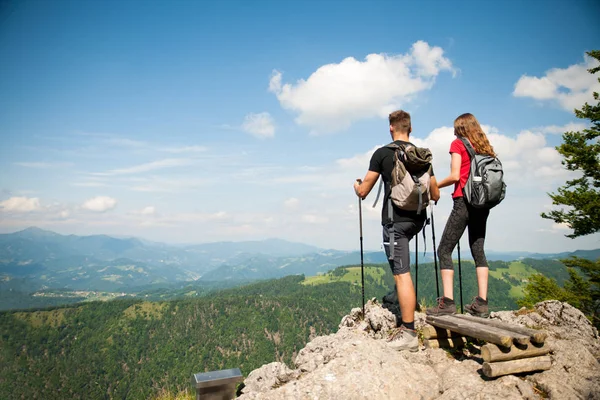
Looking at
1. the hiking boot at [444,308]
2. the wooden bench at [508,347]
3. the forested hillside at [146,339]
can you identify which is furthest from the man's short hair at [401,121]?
the forested hillside at [146,339]

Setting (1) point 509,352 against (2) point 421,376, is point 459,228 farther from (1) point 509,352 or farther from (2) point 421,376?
(2) point 421,376

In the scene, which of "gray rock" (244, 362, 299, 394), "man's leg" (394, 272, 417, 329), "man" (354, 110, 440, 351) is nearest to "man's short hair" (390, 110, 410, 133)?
"man" (354, 110, 440, 351)

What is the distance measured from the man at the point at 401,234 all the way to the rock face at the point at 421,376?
30 cm

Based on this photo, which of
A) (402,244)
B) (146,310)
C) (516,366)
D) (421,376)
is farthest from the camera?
(146,310)

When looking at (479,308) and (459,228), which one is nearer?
(459,228)

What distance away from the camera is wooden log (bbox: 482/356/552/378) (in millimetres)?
3730

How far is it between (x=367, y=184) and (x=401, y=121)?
45.2 inches

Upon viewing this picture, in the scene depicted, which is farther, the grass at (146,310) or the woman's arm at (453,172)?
the grass at (146,310)

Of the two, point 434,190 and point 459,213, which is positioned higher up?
point 434,190

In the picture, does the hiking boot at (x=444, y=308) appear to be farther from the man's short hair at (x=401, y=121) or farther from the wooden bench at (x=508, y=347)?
the man's short hair at (x=401, y=121)

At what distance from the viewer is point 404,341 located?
4742mm

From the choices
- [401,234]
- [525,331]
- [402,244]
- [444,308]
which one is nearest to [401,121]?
[401,234]

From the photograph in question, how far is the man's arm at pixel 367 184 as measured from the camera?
487cm

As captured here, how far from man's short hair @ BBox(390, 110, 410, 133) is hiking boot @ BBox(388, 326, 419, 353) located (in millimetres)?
3074
